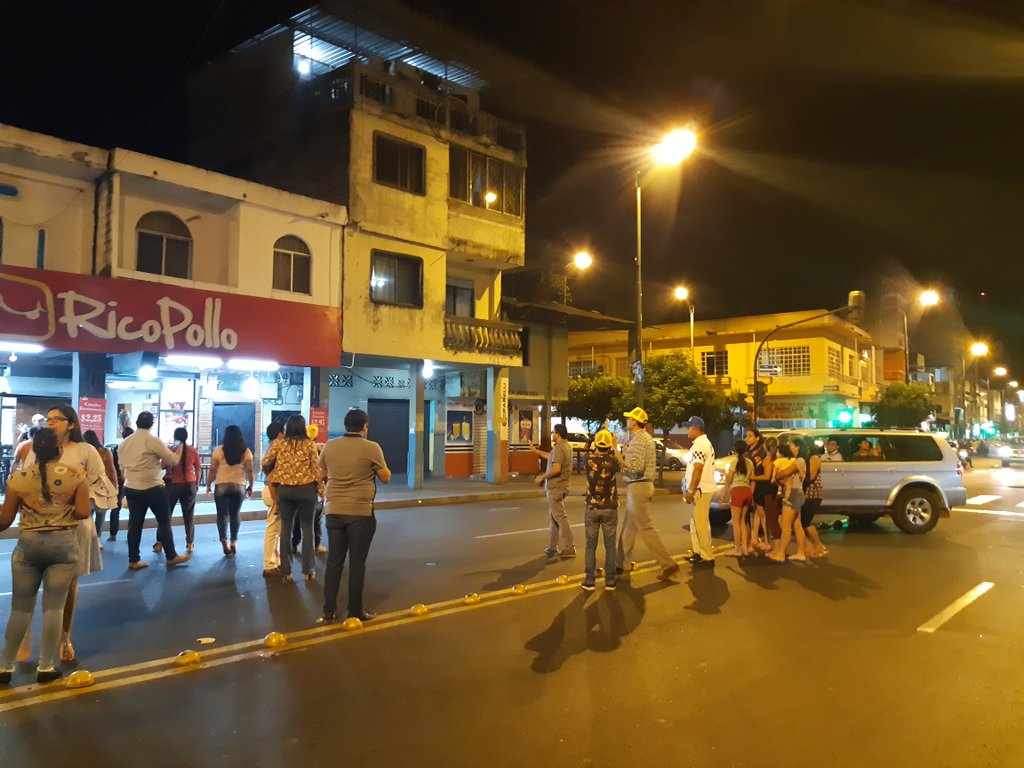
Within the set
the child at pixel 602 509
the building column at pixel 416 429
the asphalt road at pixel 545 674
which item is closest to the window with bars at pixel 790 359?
the building column at pixel 416 429

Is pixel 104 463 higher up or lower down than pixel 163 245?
lower down

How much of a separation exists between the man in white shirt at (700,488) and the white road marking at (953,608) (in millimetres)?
2682

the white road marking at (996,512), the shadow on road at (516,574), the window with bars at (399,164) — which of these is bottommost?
the white road marking at (996,512)

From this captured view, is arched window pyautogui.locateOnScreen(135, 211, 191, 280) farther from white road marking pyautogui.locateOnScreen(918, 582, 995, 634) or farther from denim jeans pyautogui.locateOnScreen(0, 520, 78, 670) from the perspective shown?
white road marking pyautogui.locateOnScreen(918, 582, 995, 634)

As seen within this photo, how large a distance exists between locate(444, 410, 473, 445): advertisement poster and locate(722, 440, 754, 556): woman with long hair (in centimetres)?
1613

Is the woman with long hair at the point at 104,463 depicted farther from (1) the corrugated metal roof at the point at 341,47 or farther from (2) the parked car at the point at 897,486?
(1) the corrugated metal roof at the point at 341,47

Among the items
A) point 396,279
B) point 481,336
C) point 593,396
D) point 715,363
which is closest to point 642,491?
point 396,279

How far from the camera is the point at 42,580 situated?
→ 17.2 ft

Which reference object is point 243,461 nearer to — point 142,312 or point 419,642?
point 419,642

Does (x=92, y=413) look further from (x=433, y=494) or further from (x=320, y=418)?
(x=433, y=494)

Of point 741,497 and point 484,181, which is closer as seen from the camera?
point 741,497

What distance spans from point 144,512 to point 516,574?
4.69 m

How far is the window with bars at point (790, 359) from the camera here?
4506 centimetres

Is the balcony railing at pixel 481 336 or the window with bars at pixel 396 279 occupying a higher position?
the window with bars at pixel 396 279
